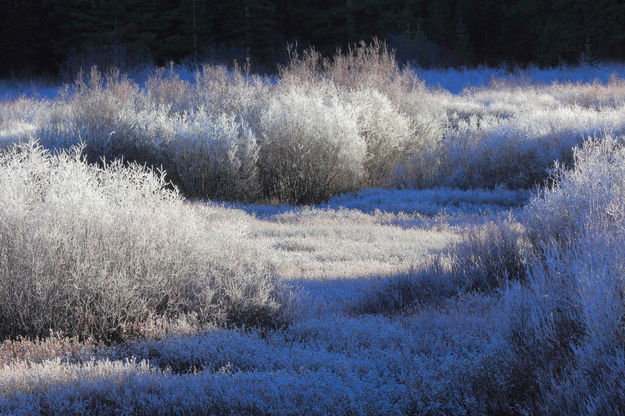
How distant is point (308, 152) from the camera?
1427 centimetres

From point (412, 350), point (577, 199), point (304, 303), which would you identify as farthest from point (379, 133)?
point (412, 350)

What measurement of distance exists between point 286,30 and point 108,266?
115ft

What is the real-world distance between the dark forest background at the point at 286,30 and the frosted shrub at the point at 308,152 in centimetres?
1905

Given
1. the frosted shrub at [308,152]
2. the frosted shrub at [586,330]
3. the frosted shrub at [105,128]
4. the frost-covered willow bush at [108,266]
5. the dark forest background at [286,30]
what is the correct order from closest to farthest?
the frosted shrub at [586,330]
the frost-covered willow bush at [108,266]
the frosted shrub at [308,152]
the frosted shrub at [105,128]
the dark forest background at [286,30]

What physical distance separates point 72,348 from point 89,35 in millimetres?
30168

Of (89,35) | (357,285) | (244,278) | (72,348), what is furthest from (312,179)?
(89,35)

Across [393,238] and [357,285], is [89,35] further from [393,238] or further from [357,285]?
[357,285]

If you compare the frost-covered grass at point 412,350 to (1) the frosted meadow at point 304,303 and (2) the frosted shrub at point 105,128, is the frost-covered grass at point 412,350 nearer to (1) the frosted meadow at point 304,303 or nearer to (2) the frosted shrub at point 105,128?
(1) the frosted meadow at point 304,303

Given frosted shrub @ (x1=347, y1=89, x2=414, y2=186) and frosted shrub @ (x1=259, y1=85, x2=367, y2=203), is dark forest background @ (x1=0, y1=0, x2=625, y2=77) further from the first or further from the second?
frosted shrub @ (x1=259, y1=85, x2=367, y2=203)

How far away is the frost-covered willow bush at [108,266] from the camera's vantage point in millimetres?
5941

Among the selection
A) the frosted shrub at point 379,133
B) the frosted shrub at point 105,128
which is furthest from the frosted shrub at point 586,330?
the frosted shrub at point 105,128

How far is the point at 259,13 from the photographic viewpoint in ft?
116

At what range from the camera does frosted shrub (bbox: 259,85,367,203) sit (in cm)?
1434

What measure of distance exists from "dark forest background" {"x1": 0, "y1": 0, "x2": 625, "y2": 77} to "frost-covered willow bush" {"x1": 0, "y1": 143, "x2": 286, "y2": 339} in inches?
1043
